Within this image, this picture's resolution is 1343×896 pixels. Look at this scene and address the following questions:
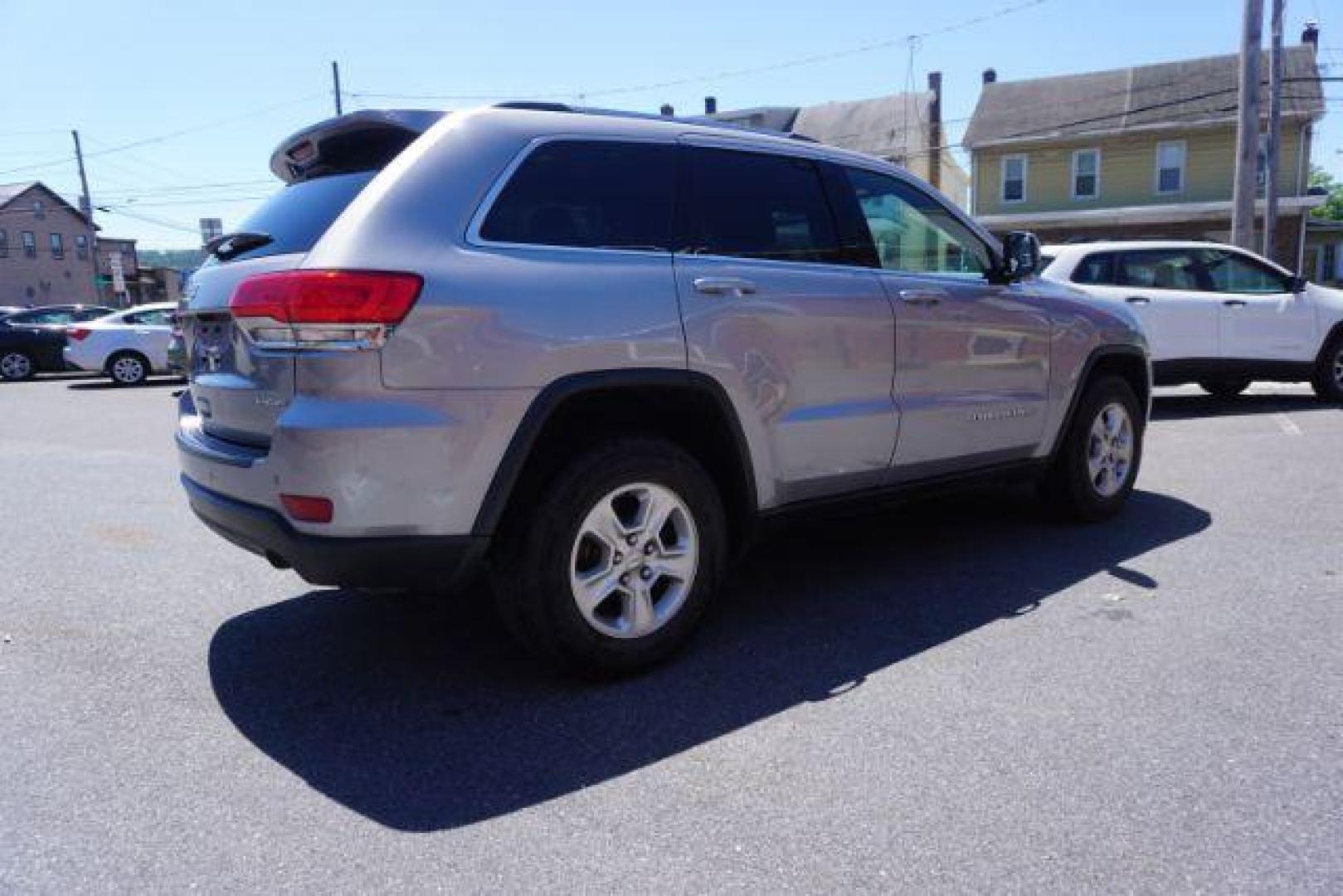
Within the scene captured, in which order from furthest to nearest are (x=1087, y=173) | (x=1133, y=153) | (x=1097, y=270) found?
(x=1087, y=173) → (x=1133, y=153) → (x=1097, y=270)

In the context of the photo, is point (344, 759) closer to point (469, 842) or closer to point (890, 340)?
point (469, 842)

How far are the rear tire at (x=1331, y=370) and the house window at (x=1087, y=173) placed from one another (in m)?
20.1

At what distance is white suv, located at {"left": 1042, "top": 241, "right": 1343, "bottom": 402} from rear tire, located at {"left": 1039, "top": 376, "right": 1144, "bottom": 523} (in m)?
4.02

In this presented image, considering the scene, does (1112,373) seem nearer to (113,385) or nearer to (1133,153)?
(113,385)

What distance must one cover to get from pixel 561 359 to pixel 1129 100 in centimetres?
3023

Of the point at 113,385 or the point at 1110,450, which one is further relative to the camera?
the point at 113,385

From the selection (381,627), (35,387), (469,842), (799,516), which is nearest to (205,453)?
(381,627)

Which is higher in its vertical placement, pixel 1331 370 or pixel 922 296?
pixel 922 296

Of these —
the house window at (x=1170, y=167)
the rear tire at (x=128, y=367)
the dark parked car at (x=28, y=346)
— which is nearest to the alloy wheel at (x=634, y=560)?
the rear tire at (x=128, y=367)

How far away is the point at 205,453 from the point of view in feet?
10.9

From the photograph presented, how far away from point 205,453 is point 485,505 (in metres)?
1.08

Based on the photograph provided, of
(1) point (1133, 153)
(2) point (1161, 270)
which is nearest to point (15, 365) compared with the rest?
(2) point (1161, 270)

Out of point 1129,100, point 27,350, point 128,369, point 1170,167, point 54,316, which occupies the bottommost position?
point 128,369

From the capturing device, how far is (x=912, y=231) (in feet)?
14.8
